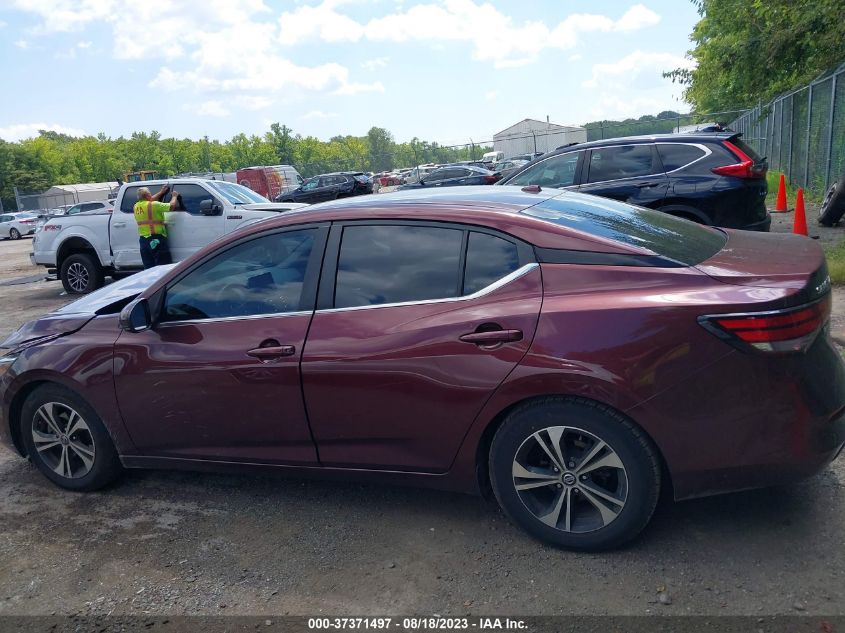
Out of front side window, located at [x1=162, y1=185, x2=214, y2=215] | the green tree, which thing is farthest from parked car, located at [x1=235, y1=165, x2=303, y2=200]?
front side window, located at [x1=162, y1=185, x2=214, y2=215]

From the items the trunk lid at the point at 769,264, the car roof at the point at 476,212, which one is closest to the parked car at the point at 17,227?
the car roof at the point at 476,212

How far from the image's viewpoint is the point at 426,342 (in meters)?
3.33

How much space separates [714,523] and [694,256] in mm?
1268

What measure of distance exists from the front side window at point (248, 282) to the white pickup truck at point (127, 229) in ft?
25.0

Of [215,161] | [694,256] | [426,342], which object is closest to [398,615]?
[426,342]

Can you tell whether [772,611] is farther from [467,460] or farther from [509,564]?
[467,460]

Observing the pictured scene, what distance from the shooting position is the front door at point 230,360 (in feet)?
12.0

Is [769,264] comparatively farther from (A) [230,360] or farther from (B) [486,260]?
(A) [230,360]

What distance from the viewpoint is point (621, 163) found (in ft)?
29.0

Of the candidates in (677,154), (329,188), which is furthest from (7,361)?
(329,188)

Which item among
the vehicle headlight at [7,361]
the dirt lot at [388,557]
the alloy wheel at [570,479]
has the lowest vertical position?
the dirt lot at [388,557]

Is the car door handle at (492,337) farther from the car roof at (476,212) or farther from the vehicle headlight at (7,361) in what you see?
the vehicle headlight at (7,361)

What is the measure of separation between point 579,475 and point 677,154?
20.7 feet

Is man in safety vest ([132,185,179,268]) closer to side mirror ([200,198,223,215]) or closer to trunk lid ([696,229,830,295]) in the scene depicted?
side mirror ([200,198,223,215])
